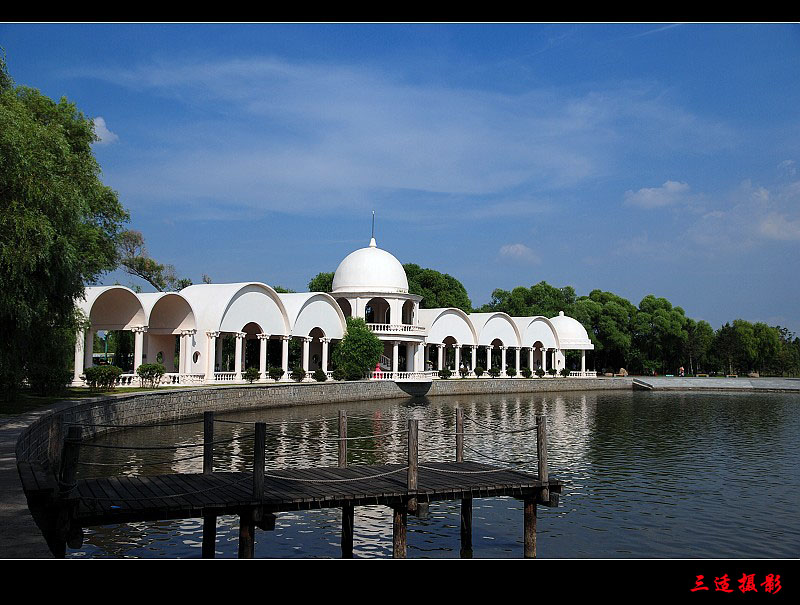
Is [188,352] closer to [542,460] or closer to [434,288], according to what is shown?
[542,460]

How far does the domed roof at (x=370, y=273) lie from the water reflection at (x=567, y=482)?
18.6 m

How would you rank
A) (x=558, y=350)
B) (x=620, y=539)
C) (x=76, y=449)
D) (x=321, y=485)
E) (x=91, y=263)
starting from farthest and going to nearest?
(x=558, y=350)
(x=91, y=263)
(x=620, y=539)
(x=321, y=485)
(x=76, y=449)

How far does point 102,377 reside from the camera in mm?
28172

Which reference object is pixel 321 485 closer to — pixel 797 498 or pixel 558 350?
pixel 797 498

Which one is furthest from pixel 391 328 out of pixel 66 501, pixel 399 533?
pixel 66 501

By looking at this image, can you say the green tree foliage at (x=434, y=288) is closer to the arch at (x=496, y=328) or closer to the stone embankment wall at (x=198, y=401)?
the arch at (x=496, y=328)

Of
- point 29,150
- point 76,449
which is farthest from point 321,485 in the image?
point 29,150

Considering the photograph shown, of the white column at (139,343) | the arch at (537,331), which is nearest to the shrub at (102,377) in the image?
the white column at (139,343)

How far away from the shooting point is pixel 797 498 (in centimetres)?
1505

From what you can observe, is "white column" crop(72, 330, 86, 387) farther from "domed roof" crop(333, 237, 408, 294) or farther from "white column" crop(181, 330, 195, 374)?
"domed roof" crop(333, 237, 408, 294)

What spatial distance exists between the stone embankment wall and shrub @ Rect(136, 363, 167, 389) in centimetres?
196

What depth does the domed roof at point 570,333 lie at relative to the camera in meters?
66.6

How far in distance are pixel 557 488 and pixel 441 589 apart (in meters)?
6.99
